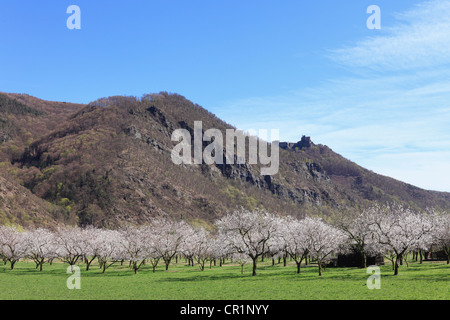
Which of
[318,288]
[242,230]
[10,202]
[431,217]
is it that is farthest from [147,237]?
[10,202]

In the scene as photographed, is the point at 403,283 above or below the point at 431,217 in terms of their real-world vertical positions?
below

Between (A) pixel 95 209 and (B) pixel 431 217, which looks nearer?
(B) pixel 431 217

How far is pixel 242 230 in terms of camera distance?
63688 mm
